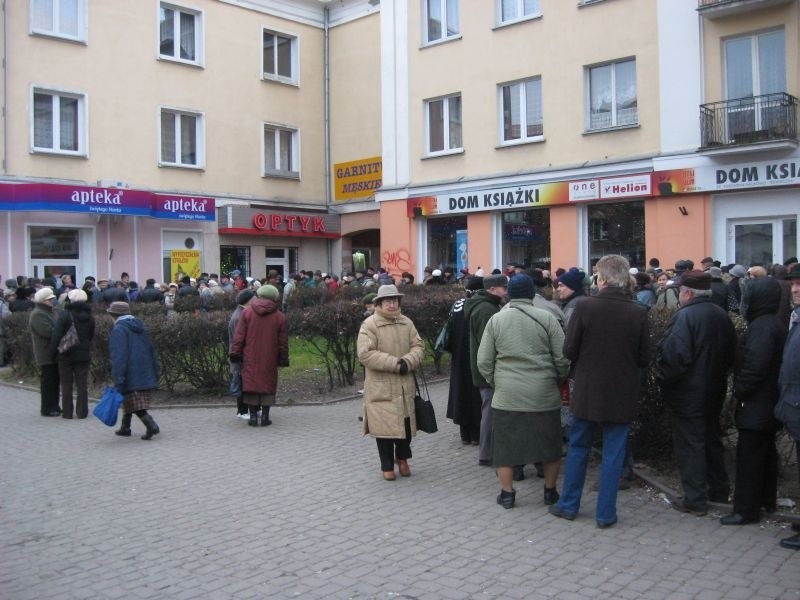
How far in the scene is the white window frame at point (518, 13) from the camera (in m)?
21.1

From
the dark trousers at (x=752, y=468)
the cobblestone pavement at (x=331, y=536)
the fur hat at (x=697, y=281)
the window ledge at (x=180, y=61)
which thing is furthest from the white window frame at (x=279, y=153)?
the dark trousers at (x=752, y=468)

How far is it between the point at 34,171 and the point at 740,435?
20.2 metres

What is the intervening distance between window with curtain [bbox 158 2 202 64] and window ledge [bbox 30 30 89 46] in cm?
248

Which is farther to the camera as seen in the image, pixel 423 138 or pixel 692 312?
pixel 423 138

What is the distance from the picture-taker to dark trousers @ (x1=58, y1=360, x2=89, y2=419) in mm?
10805

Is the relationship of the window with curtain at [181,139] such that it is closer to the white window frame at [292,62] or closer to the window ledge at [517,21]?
the white window frame at [292,62]

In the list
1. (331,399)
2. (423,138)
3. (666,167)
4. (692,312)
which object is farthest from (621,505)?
(423,138)

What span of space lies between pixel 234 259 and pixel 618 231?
12424mm

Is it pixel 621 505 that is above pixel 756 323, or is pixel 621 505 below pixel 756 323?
below

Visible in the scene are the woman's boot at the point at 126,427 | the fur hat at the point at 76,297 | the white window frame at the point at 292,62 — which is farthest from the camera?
the white window frame at the point at 292,62

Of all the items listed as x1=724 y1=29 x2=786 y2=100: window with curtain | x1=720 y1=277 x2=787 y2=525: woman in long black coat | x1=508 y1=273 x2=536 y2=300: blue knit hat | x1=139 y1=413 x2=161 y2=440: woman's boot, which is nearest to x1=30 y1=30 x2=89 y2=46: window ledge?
x1=139 y1=413 x2=161 y2=440: woman's boot

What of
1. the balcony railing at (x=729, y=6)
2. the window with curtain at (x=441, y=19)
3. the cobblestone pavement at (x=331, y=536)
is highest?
the window with curtain at (x=441, y=19)

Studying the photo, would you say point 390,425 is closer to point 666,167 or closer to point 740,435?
point 740,435

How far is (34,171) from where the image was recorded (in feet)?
69.9
